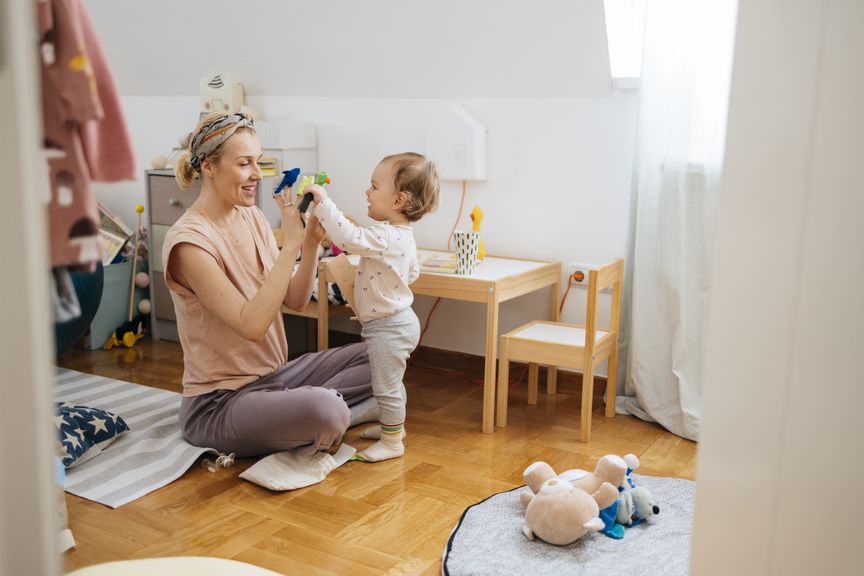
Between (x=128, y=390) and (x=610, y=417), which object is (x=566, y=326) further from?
(x=128, y=390)

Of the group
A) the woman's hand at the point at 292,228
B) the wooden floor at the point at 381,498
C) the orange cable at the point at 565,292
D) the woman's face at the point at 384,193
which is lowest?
the wooden floor at the point at 381,498

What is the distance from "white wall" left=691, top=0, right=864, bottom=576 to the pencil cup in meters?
1.53

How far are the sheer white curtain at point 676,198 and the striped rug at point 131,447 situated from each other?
1.42 metres

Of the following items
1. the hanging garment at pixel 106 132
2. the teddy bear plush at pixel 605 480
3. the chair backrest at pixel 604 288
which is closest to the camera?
the hanging garment at pixel 106 132

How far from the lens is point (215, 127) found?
2.36 meters

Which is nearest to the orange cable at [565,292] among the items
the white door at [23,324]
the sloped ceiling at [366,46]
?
the sloped ceiling at [366,46]

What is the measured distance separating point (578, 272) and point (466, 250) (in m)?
0.51

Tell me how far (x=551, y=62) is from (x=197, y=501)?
1.85m

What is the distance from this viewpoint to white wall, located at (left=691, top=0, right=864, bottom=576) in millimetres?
1187

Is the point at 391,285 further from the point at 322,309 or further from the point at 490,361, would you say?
the point at 322,309

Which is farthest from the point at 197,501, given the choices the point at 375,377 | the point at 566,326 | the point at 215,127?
the point at 566,326

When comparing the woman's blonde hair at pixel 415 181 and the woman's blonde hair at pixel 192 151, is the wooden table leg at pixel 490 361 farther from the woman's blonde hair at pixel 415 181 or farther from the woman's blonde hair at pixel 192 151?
the woman's blonde hair at pixel 192 151

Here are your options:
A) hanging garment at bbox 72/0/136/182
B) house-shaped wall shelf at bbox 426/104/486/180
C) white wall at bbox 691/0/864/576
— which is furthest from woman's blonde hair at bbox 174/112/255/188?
white wall at bbox 691/0/864/576

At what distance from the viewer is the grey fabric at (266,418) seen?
2344mm
